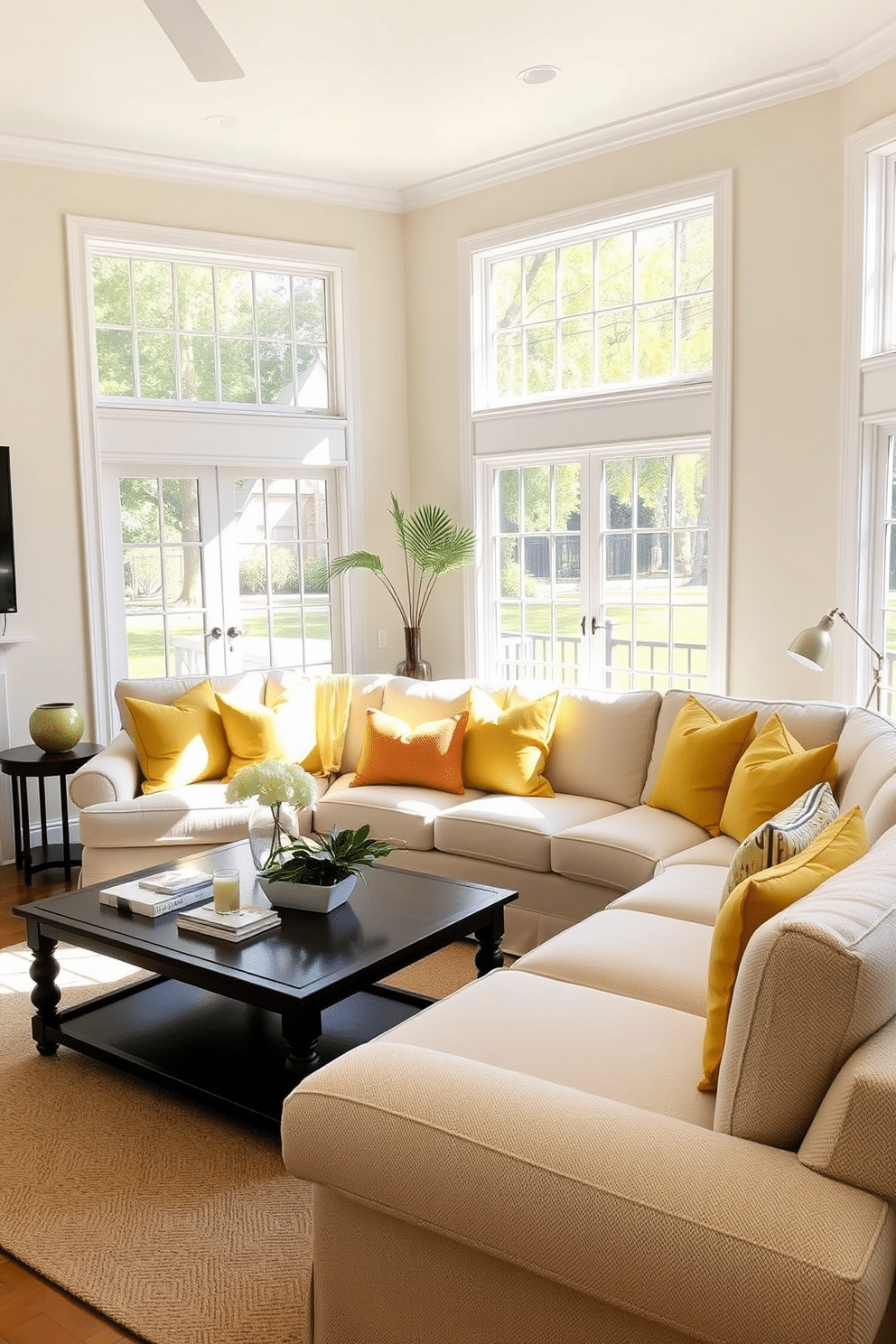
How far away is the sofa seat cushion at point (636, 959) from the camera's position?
2428 mm

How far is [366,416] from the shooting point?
6137mm

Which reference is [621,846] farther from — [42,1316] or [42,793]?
[42,793]

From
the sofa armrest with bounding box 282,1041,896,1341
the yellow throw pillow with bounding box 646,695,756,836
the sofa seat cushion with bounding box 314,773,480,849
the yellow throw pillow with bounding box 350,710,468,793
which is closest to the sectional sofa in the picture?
the sofa armrest with bounding box 282,1041,896,1341

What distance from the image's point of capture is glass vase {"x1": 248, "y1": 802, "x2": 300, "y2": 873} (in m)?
3.19

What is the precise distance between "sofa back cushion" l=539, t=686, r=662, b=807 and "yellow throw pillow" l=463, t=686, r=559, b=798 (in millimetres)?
59

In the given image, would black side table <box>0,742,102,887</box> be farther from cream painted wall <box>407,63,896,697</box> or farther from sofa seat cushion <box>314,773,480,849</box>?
cream painted wall <box>407,63,896,697</box>

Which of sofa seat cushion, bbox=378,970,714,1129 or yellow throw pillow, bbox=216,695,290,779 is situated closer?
sofa seat cushion, bbox=378,970,714,1129

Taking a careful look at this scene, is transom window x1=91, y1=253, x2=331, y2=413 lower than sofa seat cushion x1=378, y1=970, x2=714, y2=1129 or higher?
higher

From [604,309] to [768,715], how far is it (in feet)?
8.35

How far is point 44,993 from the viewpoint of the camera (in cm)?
315

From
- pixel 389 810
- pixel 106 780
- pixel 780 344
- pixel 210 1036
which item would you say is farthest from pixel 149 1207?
pixel 780 344

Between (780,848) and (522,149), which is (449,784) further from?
(522,149)

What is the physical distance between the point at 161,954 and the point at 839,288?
3700 millimetres

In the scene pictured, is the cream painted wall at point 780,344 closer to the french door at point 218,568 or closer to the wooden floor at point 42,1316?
the french door at point 218,568
